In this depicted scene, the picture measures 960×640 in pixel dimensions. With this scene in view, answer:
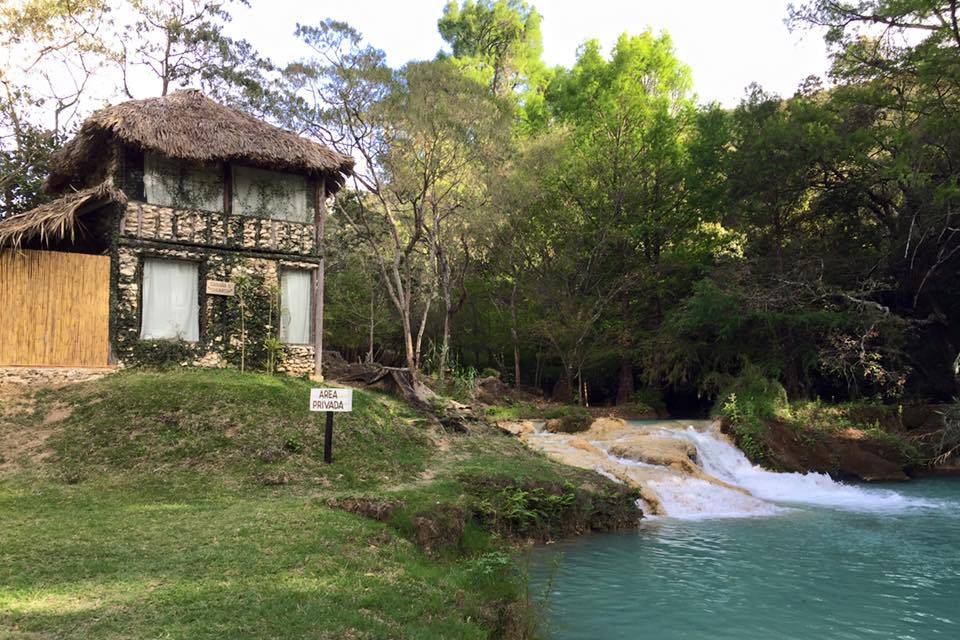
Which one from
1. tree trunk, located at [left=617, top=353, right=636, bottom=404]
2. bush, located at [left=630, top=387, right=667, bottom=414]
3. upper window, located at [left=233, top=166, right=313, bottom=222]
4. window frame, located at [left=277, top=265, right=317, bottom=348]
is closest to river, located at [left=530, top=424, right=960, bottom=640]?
window frame, located at [left=277, top=265, right=317, bottom=348]

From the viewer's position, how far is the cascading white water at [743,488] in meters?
14.1

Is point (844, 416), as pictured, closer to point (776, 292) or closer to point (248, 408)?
point (776, 292)

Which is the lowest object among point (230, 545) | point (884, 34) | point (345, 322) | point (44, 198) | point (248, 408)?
point (230, 545)

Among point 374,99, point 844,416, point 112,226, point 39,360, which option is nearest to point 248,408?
point 39,360

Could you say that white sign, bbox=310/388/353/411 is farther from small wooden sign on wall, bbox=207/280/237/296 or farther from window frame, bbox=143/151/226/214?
window frame, bbox=143/151/226/214

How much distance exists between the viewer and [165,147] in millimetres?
15117

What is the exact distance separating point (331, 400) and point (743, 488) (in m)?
11.0

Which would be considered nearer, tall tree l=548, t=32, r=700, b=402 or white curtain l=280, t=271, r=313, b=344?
white curtain l=280, t=271, r=313, b=344

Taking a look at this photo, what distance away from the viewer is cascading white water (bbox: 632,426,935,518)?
14055 mm

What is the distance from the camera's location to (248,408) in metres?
12.3

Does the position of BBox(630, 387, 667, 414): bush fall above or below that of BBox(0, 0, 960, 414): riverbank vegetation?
below

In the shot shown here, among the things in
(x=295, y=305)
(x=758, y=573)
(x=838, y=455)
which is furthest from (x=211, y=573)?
(x=838, y=455)

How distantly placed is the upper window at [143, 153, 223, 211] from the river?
11589mm

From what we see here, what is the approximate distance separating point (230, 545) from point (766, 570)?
23.5ft
